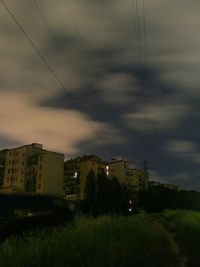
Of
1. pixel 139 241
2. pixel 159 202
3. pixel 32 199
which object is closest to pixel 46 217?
pixel 32 199

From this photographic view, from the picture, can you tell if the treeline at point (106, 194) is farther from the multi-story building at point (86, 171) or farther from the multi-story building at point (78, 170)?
the multi-story building at point (78, 170)

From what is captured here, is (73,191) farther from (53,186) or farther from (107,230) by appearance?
(107,230)

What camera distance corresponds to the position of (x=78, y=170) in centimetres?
15238

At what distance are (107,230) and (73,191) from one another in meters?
124

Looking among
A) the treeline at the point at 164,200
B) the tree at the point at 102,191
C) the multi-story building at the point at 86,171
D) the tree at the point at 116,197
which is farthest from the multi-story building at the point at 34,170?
the treeline at the point at 164,200

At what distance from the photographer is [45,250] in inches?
449

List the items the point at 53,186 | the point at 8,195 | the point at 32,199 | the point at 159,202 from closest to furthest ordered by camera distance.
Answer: the point at 8,195, the point at 32,199, the point at 159,202, the point at 53,186

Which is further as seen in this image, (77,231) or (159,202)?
(159,202)

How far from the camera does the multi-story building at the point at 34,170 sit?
129 m

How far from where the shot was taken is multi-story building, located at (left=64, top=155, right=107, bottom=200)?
473 feet

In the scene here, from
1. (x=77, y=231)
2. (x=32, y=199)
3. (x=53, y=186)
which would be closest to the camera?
(x=32, y=199)

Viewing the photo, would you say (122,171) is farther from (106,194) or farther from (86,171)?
(106,194)

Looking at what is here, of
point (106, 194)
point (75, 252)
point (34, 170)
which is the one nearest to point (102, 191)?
point (106, 194)

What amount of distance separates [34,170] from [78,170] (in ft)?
82.2
